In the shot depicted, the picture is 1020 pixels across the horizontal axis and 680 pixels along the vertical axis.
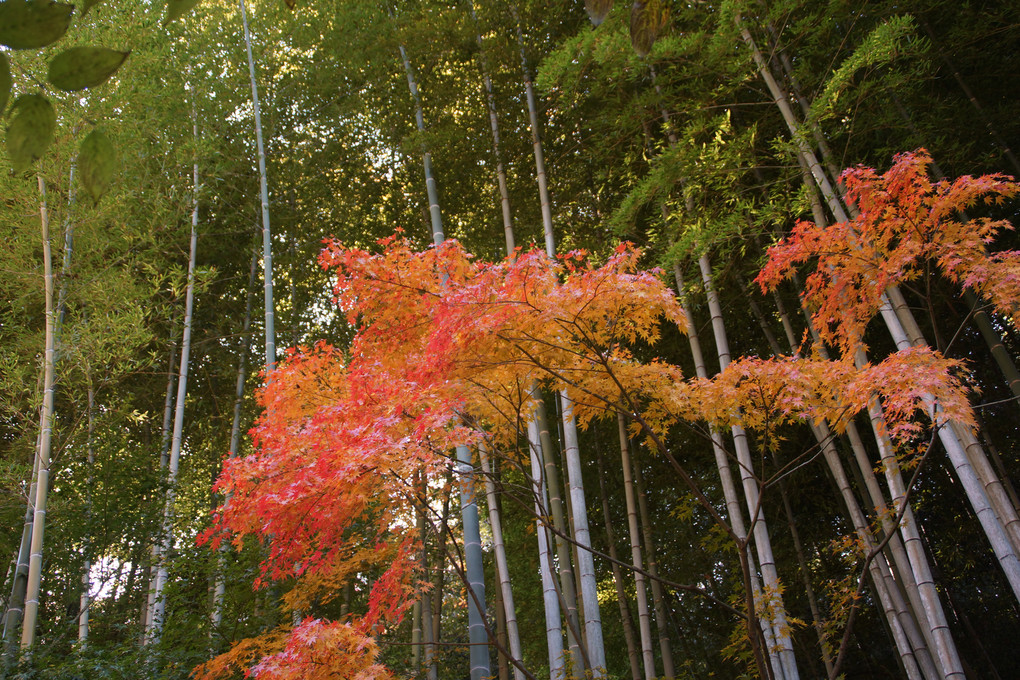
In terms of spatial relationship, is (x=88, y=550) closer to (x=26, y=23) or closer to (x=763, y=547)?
(x=763, y=547)

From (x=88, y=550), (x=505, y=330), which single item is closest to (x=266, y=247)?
(x=88, y=550)

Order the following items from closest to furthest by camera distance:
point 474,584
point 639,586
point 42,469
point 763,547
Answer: point 474,584, point 42,469, point 763,547, point 639,586

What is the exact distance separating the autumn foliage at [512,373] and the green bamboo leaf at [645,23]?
2.16m

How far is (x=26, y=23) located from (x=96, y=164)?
0.09m

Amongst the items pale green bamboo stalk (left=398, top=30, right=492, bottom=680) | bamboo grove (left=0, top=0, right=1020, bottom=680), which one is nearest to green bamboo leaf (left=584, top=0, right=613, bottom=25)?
bamboo grove (left=0, top=0, right=1020, bottom=680)

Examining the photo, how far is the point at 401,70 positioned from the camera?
6797 mm

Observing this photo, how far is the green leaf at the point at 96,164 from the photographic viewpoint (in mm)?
482

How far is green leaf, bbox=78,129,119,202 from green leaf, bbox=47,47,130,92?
44 millimetres

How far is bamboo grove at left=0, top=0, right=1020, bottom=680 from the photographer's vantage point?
327 cm

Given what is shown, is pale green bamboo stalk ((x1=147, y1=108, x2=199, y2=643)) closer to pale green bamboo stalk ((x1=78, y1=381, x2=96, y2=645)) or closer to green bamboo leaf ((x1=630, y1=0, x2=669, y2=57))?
pale green bamboo stalk ((x1=78, y1=381, x2=96, y2=645))

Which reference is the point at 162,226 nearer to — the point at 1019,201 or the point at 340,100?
the point at 340,100

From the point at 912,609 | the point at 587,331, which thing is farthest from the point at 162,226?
the point at 912,609

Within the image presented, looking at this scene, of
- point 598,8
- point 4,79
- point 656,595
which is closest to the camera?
point 4,79

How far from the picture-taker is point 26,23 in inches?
16.9
